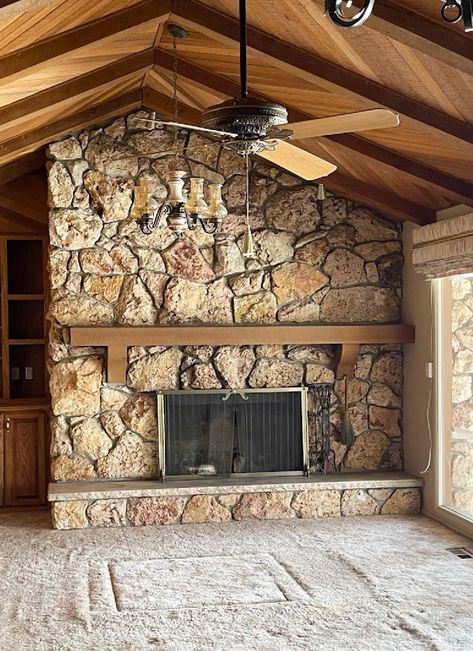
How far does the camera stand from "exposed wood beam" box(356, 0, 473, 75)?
3.40 meters

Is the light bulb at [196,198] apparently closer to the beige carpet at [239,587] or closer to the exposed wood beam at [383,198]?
the exposed wood beam at [383,198]

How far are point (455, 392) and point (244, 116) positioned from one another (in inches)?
149

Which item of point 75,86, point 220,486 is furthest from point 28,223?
point 220,486

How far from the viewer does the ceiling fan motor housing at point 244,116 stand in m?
2.95

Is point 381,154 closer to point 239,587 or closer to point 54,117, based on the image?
point 54,117

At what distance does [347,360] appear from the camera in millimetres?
6676

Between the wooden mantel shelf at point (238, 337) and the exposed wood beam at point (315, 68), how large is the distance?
7.71 feet

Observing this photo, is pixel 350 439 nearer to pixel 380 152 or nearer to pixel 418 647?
pixel 380 152

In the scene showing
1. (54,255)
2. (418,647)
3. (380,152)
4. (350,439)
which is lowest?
(418,647)

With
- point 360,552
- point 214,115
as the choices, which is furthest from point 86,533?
point 214,115

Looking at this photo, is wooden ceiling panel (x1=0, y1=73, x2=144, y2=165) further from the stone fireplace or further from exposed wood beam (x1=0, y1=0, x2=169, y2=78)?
exposed wood beam (x1=0, y1=0, x2=169, y2=78)

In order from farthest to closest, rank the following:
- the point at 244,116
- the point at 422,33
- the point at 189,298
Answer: the point at 189,298 → the point at 422,33 → the point at 244,116

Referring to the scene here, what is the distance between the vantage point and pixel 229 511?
635 centimetres

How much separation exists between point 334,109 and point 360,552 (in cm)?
277
